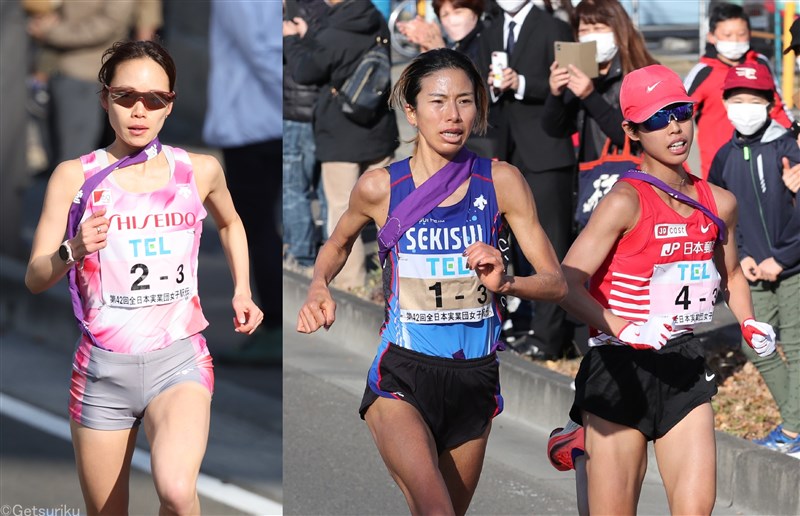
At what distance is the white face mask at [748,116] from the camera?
720cm

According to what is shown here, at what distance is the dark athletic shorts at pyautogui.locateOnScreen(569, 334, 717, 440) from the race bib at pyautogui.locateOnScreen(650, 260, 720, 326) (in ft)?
0.34

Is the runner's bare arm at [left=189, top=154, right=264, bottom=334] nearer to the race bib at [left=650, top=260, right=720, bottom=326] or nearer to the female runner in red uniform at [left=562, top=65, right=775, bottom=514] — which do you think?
the female runner in red uniform at [left=562, top=65, right=775, bottom=514]

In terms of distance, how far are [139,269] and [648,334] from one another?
1729 mm

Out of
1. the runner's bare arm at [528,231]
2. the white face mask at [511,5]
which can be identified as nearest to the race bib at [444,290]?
the runner's bare arm at [528,231]

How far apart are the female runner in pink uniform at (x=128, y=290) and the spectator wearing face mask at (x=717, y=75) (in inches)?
187

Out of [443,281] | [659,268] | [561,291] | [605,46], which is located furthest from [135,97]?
[605,46]

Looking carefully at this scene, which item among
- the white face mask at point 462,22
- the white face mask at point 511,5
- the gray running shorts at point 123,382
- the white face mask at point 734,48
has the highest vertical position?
the white face mask at point 511,5

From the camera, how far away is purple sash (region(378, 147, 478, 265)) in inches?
196

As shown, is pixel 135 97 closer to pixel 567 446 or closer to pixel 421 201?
pixel 421 201

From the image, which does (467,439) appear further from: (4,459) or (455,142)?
(4,459)

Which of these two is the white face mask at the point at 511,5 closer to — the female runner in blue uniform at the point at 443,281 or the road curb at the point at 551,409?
the road curb at the point at 551,409

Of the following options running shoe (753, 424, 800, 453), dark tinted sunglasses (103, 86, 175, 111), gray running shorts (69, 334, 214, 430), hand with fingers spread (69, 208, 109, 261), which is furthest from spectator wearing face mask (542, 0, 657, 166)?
hand with fingers spread (69, 208, 109, 261)

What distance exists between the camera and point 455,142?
500 centimetres

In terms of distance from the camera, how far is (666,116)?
514cm
